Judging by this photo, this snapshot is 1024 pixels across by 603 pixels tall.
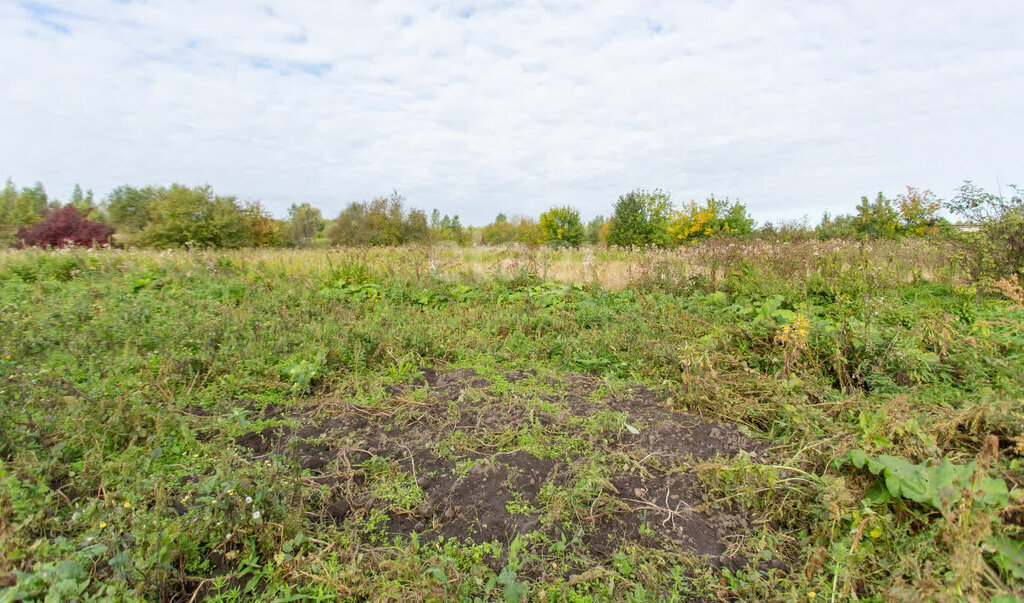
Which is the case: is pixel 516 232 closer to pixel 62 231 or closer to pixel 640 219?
pixel 640 219

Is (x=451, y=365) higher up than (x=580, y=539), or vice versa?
(x=451, y=365)

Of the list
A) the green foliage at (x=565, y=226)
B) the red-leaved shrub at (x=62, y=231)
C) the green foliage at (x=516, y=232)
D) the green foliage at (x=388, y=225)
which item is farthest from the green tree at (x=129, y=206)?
the green foliage at (x=565, y=226)

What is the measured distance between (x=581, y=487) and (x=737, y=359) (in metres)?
2.27

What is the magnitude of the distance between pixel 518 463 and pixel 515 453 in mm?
108

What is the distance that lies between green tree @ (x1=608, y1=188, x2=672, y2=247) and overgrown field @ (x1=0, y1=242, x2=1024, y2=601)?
1441 cm

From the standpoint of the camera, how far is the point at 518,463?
2.77m

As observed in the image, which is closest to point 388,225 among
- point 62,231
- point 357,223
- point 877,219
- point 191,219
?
point 357,223

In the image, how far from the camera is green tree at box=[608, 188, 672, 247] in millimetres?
19906

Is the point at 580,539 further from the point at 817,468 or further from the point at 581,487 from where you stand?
the point at 817,468

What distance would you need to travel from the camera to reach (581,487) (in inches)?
97.4

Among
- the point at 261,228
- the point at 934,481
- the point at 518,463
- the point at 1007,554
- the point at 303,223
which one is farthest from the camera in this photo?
the point at 303,223

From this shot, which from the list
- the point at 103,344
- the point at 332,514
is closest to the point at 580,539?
the point at 332,514

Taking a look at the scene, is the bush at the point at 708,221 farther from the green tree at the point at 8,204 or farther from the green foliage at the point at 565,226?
the green tree at the point at 8,204

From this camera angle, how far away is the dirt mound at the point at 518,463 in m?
2.26
